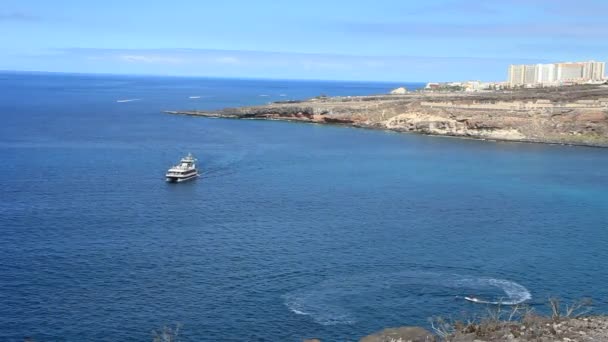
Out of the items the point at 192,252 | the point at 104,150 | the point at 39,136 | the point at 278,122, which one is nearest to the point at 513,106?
the point at 278,122

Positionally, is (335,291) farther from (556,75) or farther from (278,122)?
(556,75)

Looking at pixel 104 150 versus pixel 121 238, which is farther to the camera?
pixel 104 150

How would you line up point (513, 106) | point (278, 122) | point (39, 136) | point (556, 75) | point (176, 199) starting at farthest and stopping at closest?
point (556, 75)
point (278, 122)
point (513, 106)
point (39, 136)
point (176, 199)

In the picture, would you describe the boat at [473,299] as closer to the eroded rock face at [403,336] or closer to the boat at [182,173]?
the eroded rock face at [403,336]

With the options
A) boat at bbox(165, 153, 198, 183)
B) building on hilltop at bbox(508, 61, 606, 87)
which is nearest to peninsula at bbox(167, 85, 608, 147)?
boat at bbox(165, 153, 198, 183)

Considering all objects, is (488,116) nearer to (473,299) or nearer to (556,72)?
(473,299)

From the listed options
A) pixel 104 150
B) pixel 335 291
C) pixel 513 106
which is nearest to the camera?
pixel 335 291

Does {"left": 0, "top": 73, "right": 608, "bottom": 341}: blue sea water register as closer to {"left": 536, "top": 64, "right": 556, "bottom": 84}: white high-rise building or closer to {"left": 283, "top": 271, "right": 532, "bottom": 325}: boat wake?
{"left": 283, "top": 271, "right": 532, "bottom": 325}: boat wake

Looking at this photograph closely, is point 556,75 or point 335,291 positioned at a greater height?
point 556,75
